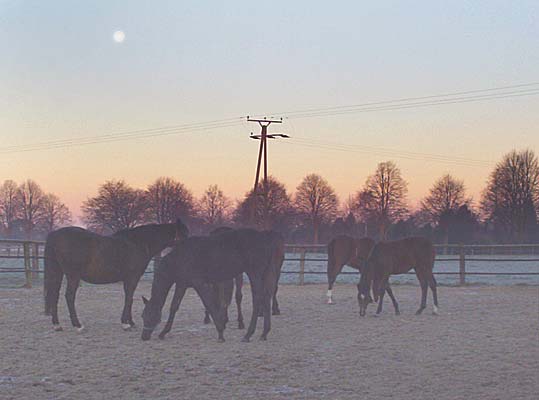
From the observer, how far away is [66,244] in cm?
912

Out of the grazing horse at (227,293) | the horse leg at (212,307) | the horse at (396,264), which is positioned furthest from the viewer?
the horse at (396,264)

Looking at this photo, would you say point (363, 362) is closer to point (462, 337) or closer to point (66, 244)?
point (462, 337)

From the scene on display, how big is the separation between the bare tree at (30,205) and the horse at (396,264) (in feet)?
226

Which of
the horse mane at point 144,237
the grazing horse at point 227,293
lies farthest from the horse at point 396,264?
the horse mane at point 144,237

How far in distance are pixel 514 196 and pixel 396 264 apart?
43834 mm

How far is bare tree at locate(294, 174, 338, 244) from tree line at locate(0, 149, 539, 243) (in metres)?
0.11

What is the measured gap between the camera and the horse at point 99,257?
913 cm

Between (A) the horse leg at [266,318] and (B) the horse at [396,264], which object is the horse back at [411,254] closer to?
(B) the horse at [396,264]

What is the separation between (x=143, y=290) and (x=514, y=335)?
1082 cm

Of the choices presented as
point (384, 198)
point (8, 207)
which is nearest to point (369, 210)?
point (384, 198)

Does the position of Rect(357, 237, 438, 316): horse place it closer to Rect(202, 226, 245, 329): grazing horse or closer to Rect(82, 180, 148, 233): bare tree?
Rect(202, 226, 245, 329): grazing horse

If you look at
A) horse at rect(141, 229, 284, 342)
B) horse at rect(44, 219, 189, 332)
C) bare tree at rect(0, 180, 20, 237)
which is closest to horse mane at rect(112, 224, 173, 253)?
horse at rect(44, 219, 189, 332)

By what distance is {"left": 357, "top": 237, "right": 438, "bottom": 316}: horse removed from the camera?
1157 centimetres

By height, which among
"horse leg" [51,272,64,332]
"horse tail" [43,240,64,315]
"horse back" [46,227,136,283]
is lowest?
"horse leg" [51,272,64,332]
